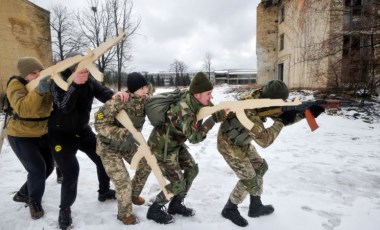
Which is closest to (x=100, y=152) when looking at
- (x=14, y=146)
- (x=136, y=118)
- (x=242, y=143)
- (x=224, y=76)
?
(x=136, y=118)

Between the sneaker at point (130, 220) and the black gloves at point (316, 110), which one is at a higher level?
the black gloves at point (316, 110)

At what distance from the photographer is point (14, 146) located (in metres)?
3.08

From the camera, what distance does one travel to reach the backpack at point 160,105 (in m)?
2.73

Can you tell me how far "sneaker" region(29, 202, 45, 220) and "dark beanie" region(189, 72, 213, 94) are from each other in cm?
216

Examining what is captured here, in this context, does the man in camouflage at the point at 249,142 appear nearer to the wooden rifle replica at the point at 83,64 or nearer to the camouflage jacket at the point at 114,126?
the camouflage jacket at the point at 114,126

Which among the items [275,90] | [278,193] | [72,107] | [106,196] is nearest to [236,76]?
[278,193]

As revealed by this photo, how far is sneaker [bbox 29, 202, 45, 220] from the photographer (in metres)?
3.08

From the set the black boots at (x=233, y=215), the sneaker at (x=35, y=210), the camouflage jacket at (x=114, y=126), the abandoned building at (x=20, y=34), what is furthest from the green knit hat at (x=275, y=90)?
the abandoned building at (x=20, y=34)

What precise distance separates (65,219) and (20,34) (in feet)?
54.4

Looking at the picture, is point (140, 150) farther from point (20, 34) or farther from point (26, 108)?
point (20, 34)

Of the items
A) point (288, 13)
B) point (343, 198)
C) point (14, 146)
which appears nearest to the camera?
point (14, 146)

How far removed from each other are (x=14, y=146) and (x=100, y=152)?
1017 millimetres

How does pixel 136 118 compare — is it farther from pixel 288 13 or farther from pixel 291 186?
pixel 288 13

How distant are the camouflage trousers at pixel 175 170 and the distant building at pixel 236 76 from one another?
51454 millimetres
